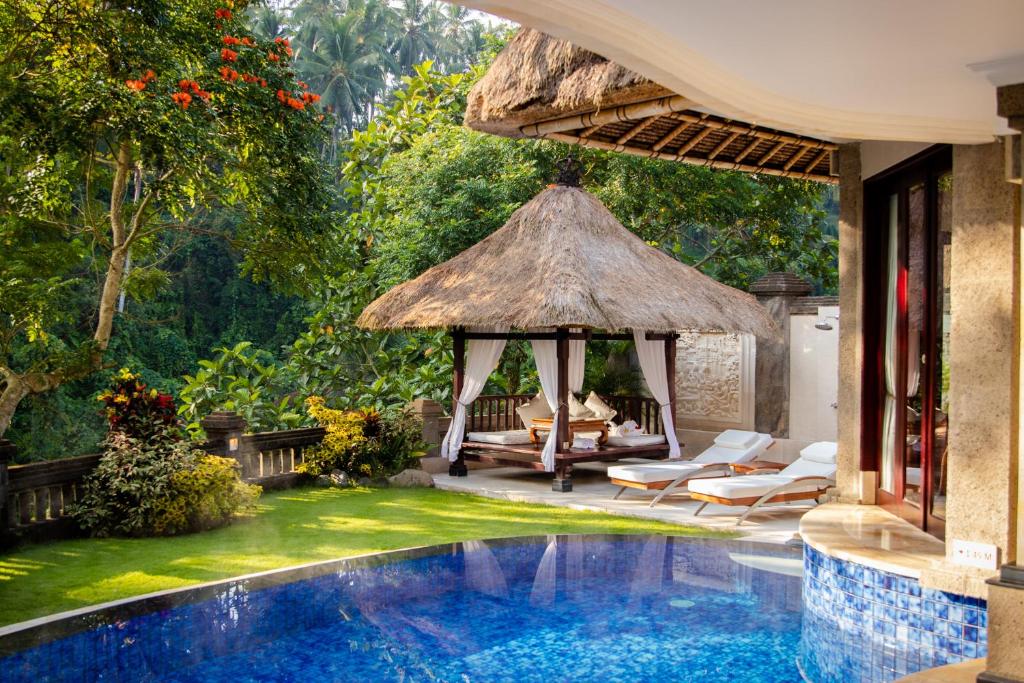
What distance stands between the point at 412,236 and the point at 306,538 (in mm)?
8034

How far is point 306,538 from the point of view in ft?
27.8

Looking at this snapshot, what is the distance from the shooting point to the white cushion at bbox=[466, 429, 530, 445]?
12367mm

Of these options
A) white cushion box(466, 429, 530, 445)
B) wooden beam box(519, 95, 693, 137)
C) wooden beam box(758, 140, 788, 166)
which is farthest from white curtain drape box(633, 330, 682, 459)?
wooden beam box(519, 95, 693, 137)

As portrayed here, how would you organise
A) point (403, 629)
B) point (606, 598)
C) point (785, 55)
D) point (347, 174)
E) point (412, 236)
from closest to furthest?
1. point (785, 55)
2. point (403, 629)
3. point (606, 598)
4. point (412, 236)
5. point (347, 174)

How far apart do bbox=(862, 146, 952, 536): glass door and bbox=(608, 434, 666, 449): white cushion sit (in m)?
5.54

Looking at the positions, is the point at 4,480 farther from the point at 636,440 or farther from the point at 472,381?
the point at 636,440

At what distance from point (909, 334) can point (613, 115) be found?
2.62 metres

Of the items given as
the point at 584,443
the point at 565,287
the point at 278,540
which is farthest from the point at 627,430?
the point at 278,540

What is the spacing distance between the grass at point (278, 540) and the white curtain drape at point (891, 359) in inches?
90.4

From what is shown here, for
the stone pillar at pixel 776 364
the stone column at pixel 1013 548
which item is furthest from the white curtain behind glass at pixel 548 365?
the stone column at pixel 1013 548

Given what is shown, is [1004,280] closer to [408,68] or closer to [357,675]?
[357,675]

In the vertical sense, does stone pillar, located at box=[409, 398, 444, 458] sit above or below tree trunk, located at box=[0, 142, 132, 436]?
below

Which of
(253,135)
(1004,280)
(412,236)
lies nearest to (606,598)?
(1004,280)

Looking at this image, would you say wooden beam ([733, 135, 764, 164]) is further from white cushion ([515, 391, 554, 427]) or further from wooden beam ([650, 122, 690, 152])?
white cushion ([515, 391, 554, 427])
